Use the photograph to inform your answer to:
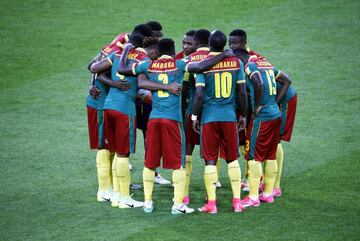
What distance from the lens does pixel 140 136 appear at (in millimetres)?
13992

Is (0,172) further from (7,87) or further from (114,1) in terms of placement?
(114,1)

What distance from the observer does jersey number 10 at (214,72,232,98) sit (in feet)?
32.2

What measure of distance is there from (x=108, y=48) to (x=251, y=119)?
7.29 ft

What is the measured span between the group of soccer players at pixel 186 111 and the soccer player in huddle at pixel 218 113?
0.04 ft

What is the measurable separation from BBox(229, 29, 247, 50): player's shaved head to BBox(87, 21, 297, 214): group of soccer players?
13 millimetres

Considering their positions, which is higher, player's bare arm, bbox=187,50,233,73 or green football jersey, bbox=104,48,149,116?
player's bare arm, bbox=187,50,233,73

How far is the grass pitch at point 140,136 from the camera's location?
31.4 ft

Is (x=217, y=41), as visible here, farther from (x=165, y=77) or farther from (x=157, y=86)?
(x=157, y=86)

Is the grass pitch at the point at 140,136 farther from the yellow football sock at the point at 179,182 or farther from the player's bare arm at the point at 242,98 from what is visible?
the player's bare arm at the point at 242,98

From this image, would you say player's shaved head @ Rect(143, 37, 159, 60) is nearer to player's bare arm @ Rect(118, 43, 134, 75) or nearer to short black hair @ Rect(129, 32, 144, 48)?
short black hair @ Rect(129, 32, 144, 48)

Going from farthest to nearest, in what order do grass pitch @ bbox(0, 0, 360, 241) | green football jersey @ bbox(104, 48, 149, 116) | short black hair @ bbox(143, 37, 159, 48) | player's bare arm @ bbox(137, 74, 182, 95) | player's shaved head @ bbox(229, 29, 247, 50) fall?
player's shaved head @ bbox(229, 29, 247, 50) < short black hair @ bbox(143, 37, 159, 48) < green football jersey @ bbox(104, 48, 149, 116) < player's bare arm @ bbox(137, 74, 182, 95) < grass pitch @ bbox(0, 0, 360, 241)

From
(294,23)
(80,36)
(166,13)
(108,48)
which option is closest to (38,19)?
(80,36)

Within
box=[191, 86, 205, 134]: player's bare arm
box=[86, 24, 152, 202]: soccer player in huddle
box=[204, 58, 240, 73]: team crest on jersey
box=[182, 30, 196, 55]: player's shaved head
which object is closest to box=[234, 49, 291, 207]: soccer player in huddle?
box=[204, 58, 240, 73]: team crest on jersey

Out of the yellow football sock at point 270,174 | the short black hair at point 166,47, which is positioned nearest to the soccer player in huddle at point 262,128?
the yellow football sock at point 270,174
